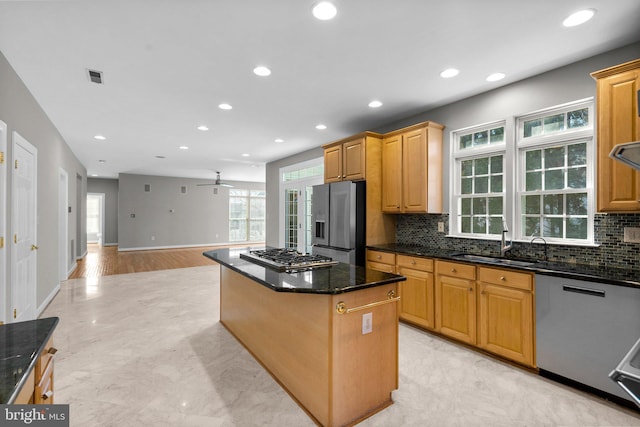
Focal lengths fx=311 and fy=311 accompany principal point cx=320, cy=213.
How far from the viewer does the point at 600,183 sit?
240 centimetres

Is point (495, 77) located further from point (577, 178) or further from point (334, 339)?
point (334, 339)

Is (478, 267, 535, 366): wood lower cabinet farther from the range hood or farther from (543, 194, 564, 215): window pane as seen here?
the range hood

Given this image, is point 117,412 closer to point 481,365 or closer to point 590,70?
point 481,365

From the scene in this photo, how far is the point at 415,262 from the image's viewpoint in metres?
Result: 3.46

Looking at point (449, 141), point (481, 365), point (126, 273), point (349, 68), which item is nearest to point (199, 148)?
point (126, 273)

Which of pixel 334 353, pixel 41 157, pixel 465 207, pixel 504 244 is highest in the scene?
pixel 41 157

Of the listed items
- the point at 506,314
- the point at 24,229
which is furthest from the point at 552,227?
the point at 24,229

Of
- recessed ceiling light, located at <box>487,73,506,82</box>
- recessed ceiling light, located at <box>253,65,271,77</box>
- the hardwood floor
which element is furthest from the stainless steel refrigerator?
the hardwood floor

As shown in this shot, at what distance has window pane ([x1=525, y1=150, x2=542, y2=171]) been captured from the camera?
314 cm

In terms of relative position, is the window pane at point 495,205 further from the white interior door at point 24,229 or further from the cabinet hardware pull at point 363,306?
the white interior door at point 24,229

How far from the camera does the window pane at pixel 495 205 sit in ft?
11.4

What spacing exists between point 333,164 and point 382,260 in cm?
177

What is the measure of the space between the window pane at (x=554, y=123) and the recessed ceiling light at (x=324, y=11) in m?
2.39

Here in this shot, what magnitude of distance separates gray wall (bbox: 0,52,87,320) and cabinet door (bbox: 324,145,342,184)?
3.67 meters
